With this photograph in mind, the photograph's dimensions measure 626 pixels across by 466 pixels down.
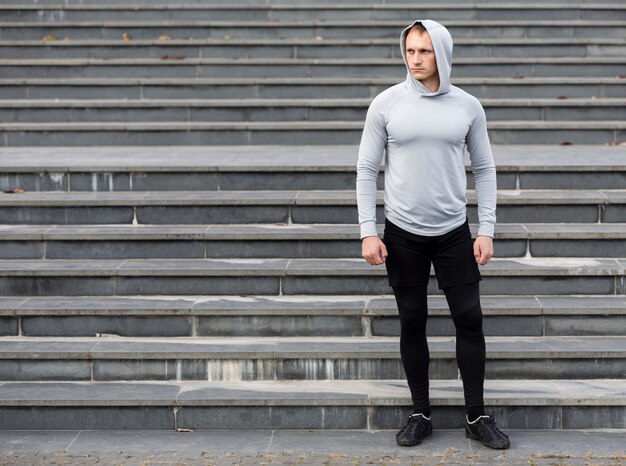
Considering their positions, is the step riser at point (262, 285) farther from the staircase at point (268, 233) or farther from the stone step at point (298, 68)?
the stone step at point (298, 68)

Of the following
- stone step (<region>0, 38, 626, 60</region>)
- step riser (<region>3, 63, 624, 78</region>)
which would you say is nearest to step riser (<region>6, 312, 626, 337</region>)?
step riser (<region>3, 63, 624, 78</region>)

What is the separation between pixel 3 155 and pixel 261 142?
2029 mm

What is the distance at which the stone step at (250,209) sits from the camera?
7699mm

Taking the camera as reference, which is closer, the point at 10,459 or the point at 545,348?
the point at 10,459

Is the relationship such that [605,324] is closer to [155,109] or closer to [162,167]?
[162,167]

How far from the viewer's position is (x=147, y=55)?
11.2m

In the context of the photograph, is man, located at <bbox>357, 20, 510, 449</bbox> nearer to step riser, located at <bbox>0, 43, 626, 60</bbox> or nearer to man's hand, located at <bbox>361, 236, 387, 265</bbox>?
man's hand, located at <bbox>361, 236, 387, 265</bbox>

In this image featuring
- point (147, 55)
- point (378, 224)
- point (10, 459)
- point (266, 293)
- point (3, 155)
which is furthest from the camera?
point (147, 55)

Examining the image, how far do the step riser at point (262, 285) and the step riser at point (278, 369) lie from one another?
710 millimetres

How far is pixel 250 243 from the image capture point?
7441 millimetres

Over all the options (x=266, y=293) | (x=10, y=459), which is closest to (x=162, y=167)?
(x=266, y=293)

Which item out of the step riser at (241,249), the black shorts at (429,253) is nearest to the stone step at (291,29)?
the step riser at (241,249)

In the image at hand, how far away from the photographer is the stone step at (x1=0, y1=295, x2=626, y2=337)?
6.77m

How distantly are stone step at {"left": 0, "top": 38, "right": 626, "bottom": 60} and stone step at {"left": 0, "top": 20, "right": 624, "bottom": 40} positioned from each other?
25cm
